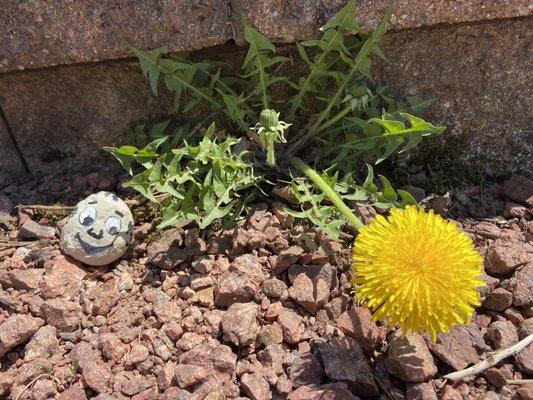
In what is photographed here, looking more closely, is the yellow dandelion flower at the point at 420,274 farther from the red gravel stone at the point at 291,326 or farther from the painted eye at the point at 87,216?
the painted eye at the point at 87,216

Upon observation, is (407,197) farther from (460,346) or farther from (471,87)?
(471,87)

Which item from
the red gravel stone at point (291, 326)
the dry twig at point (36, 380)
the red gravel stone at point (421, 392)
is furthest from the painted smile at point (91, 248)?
the red gravel stone at point (421, 392)

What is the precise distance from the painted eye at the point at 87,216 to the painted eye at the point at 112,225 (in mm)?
67

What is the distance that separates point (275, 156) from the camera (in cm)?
261

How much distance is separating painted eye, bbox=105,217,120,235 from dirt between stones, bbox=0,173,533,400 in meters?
0.13

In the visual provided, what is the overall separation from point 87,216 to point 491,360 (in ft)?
5.61

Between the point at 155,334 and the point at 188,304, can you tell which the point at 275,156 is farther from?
the point at 155,334

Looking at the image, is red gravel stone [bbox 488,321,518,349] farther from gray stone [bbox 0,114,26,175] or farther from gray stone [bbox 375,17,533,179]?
gray stone [bbox 0,114,26,175]

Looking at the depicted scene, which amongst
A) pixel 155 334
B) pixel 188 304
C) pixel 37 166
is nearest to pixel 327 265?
pixel 188 304

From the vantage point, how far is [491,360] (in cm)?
190

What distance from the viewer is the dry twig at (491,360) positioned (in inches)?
73.5

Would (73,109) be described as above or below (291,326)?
above

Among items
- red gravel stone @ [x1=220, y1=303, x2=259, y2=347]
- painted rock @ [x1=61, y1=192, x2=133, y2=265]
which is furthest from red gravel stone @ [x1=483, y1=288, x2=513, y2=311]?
painted rock @ [x1=61, y1=192, x2=133, y2=265]

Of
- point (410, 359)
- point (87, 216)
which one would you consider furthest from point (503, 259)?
point (87, 216)
